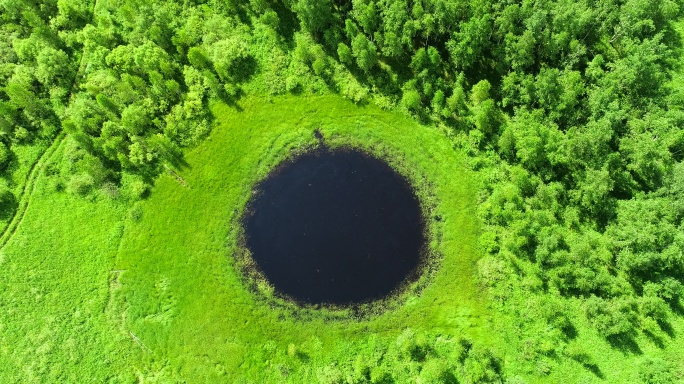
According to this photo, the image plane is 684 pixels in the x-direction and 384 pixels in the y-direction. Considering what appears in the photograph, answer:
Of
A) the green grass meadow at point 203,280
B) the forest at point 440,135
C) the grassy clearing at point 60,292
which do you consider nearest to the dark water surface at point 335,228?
the green grass meadow at point 203,280

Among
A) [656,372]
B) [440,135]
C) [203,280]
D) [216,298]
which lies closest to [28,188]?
[203,280]

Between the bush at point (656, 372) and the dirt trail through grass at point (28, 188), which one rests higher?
the bush at point (656, 372)

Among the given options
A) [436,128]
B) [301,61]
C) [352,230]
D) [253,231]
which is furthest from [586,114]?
[253,231]

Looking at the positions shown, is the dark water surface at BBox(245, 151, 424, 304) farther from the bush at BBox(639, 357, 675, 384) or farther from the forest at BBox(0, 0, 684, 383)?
the bush at BBox(639, 357, 675, 384)

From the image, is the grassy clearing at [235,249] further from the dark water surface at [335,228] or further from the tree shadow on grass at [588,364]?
the tree shadow on grass at [588,364]

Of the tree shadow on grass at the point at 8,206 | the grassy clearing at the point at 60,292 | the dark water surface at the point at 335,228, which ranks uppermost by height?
the dark water surface at the point at 335,228

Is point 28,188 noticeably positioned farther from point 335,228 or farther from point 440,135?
point 440,135
